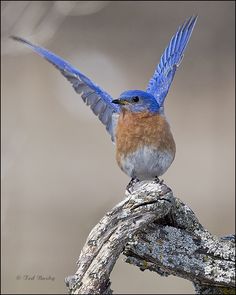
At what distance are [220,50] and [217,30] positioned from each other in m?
0.28

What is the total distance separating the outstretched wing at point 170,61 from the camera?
189 inches

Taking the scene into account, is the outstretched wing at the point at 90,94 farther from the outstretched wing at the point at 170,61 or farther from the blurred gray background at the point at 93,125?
the blurred gray background at the point at 93,125

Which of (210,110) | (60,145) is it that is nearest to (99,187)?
(60,145)

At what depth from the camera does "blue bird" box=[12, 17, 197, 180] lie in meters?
4.26

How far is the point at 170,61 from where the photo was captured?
196 inches

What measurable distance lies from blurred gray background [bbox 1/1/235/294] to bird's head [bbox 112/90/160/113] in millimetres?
2515

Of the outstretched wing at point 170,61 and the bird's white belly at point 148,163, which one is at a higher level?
the outstretched wing at point 170,61

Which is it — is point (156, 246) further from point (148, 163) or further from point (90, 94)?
point (90, 94)

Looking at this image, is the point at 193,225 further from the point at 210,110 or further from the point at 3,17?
the point at 210,110

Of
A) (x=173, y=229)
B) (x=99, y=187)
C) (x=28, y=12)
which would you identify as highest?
(x=28, y=12)

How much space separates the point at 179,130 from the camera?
8.52 m

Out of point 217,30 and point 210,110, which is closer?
point 210,110

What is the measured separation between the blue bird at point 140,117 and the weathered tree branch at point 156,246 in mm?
1106

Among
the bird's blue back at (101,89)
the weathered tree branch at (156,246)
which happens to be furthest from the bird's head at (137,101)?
the weathered tree branch at (156,246)
